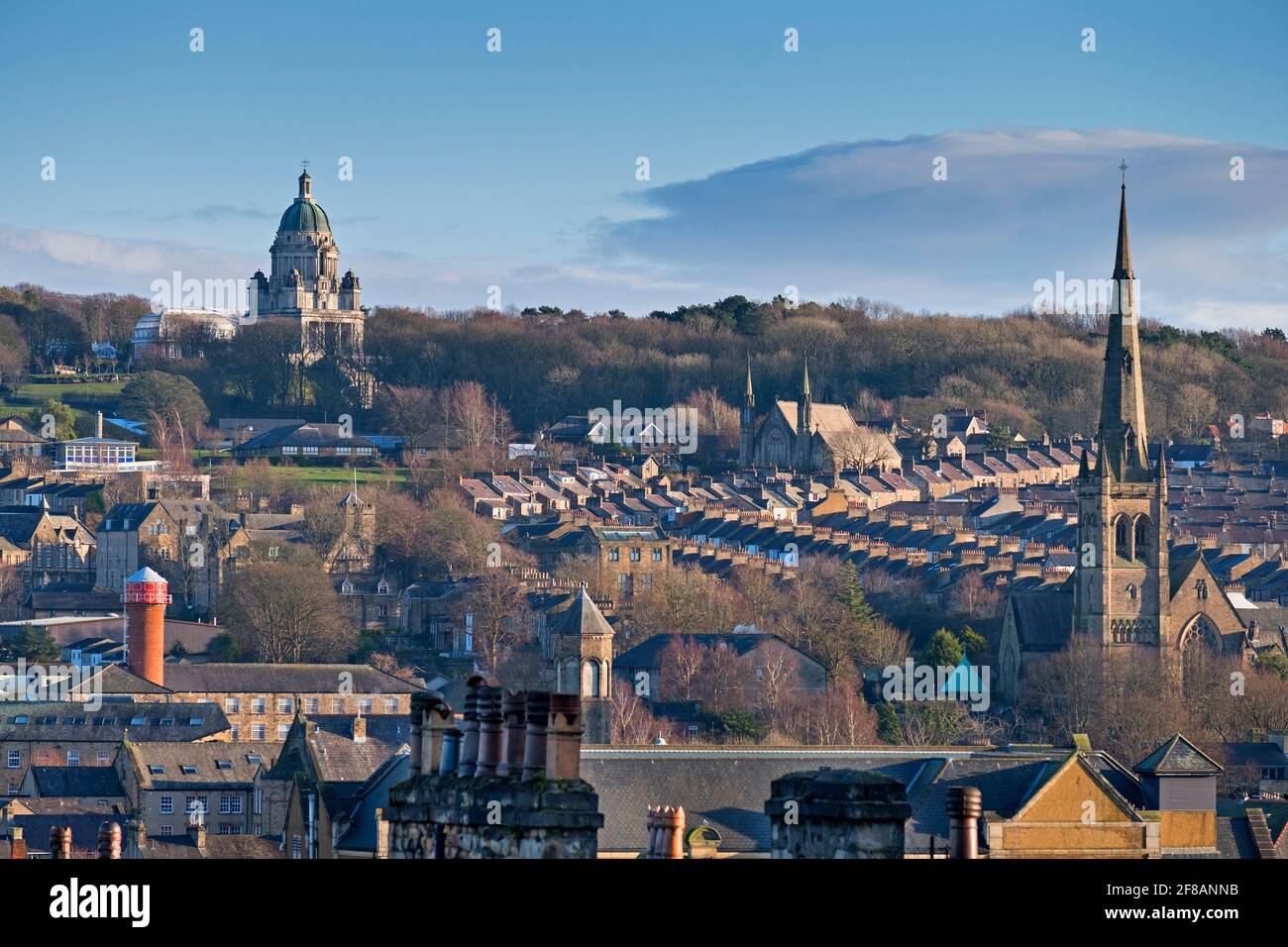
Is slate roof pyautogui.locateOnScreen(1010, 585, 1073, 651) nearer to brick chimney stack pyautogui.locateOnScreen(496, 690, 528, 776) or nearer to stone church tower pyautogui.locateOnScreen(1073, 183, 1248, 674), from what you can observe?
stone church tower pyautogui.locateOnScreen(1073, 183, 1248, 674)

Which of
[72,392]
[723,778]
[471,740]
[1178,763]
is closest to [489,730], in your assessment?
[471,740]

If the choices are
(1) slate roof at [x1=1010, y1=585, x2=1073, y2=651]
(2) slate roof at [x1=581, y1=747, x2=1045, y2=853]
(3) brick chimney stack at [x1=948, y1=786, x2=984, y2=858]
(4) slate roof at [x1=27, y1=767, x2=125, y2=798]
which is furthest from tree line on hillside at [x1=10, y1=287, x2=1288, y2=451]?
(3) brick chimney stack at [x1=948, y1=786, x2=984, y2=858]

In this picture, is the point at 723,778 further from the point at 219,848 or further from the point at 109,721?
the point at 109,721

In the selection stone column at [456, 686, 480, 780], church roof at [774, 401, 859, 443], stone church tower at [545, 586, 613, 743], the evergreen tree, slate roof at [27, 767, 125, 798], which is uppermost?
church roof at [774, 401, 859, 443]

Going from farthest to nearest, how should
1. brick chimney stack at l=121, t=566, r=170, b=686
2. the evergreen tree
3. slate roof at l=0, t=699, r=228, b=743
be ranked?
the evergreen tree, brick chimney stack at l=121, t=566, r=170, b=686, slate roof at l=0, t=699, r=228, b=743

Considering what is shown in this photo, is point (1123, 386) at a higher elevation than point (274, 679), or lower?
higher
